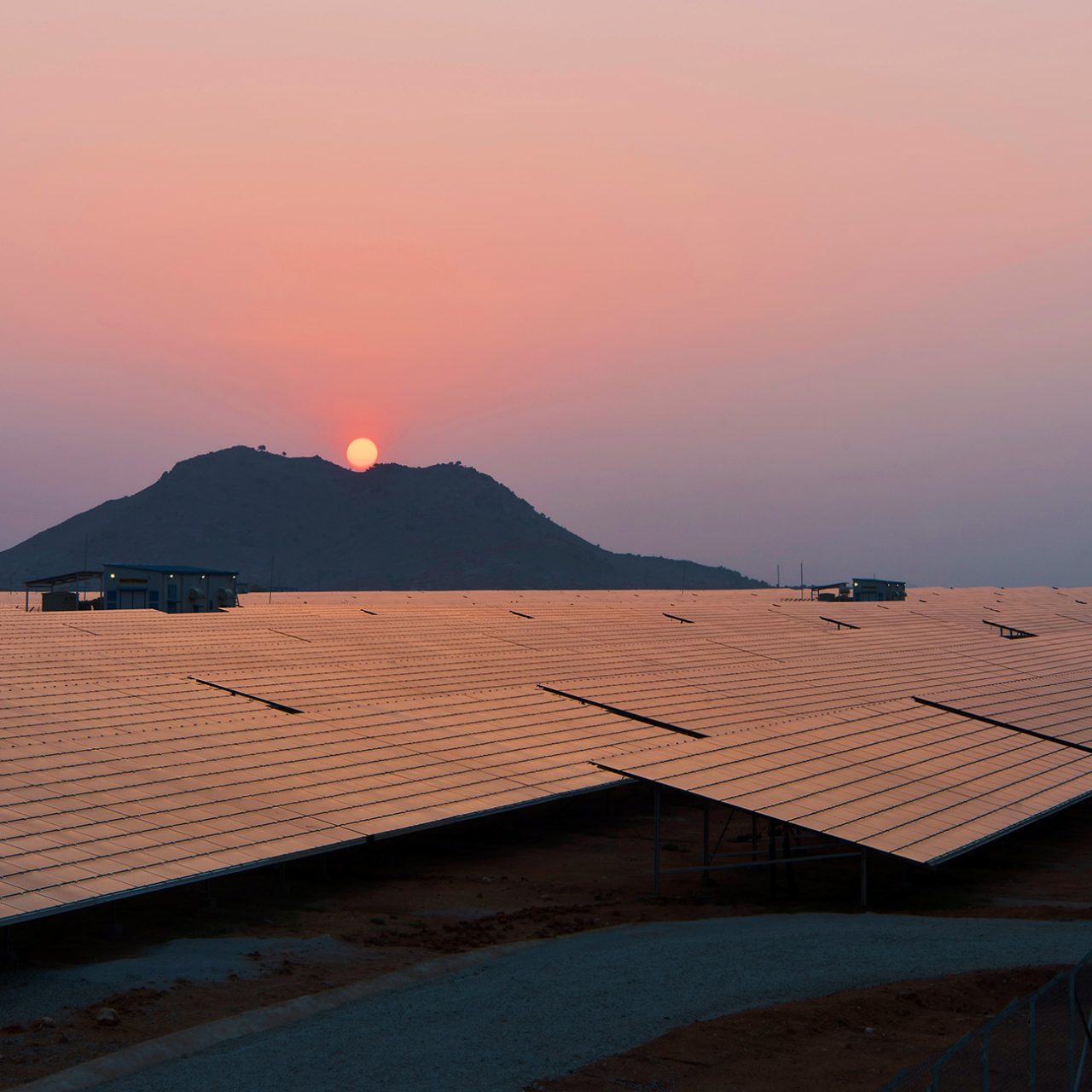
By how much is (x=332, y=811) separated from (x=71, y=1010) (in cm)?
955

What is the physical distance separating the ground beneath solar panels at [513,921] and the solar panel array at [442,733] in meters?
1.67

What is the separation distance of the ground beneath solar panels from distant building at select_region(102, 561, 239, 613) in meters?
42.8

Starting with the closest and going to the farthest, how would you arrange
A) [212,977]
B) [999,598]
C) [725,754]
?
[212,977] → [725,754] → [999,598]

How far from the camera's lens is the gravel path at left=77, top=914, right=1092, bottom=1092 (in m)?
17.0

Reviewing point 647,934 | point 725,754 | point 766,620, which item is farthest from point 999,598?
point 647,934

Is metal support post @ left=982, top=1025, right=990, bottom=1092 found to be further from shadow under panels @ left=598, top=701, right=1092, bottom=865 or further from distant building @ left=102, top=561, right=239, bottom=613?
distant building @ left=102, top=561, right=239, bottom=613

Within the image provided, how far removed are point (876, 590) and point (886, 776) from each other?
103588mm

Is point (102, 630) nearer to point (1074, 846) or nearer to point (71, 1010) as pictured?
point (71, 1010)

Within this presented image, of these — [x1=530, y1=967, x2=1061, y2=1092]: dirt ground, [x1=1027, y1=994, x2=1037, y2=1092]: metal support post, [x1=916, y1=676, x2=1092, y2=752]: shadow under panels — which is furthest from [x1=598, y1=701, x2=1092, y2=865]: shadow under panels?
[x1=1027, y1=994, x2=1037, y2=1092]: metal support post

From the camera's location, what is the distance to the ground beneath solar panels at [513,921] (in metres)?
18.2

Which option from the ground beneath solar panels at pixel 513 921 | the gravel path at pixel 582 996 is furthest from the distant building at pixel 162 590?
the gravel path at pixel 582 996

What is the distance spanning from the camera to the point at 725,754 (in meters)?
32.2

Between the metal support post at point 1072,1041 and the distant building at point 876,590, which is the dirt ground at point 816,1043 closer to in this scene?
the metal support post at point 1072,1041

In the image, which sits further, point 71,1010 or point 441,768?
point 441,768
